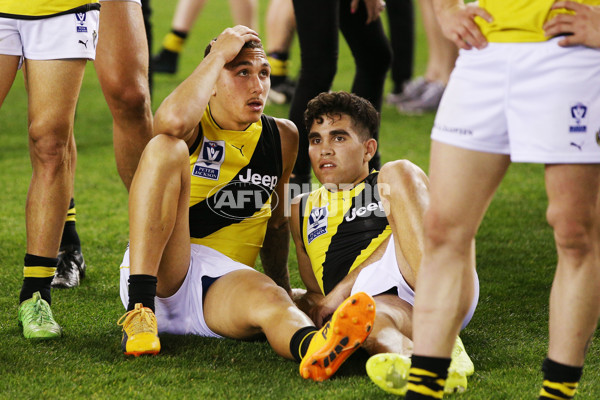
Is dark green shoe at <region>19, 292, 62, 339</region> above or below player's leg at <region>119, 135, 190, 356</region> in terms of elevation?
below

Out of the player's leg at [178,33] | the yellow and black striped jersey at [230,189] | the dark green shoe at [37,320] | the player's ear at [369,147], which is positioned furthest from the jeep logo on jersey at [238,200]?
the player's leg at [178,33]

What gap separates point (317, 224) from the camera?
114 inches

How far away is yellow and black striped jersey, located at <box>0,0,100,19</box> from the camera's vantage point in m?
2.60

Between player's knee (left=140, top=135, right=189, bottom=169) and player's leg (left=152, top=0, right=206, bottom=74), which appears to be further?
player's leg (left=152, top=0, right=206, bottom=74)

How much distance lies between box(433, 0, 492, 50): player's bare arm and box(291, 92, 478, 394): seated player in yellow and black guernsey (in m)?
0.80

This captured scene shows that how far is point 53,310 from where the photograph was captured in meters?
2.96

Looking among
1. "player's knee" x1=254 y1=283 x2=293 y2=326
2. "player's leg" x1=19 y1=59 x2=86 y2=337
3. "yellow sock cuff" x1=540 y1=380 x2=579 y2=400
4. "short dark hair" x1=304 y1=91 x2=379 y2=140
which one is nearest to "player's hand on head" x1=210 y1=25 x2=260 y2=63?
"short dark hair" x1=304 y1=91 x2=379 y2=140

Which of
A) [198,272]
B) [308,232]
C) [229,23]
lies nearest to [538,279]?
[308,232]

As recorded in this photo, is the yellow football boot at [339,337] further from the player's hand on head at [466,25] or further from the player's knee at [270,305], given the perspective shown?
the player's hand on head at [466,25]

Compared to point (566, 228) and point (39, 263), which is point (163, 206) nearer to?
point (39, 263)

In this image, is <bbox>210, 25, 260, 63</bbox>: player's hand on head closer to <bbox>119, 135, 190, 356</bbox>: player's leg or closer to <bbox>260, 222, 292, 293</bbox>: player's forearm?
<bbox>119, 135, 190, 356</bbox>: player's leg

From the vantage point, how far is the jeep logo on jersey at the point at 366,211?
111 inches

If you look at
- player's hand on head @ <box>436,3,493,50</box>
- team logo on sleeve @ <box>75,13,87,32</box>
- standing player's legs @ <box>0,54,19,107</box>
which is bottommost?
standing player's legs @ <box>0,54,19,107</box>

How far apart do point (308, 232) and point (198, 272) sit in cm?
45
